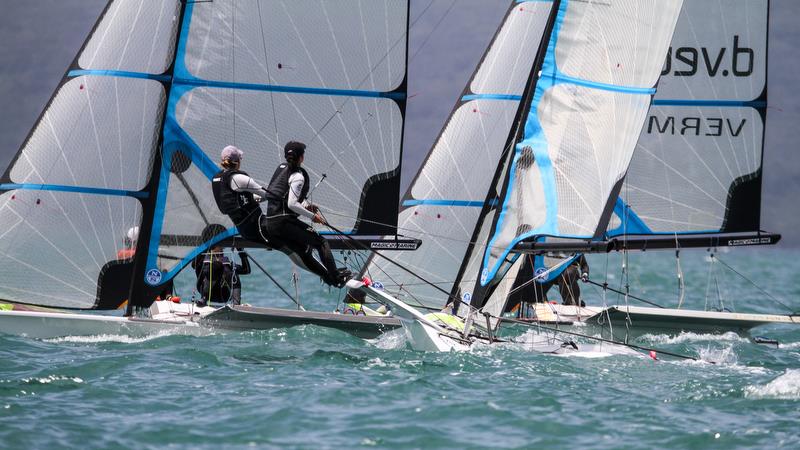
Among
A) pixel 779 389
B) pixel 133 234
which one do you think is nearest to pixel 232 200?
pixel 133 234

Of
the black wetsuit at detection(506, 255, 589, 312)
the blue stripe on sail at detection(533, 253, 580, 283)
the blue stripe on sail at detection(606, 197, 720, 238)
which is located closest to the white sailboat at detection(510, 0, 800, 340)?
the blue stripe on sail at detection(606, 197, 720, 238)

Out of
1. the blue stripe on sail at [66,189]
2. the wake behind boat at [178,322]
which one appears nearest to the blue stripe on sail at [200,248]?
the wake behind boat at [178,322]

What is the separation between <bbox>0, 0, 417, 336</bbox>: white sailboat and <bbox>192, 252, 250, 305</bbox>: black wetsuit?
546mm

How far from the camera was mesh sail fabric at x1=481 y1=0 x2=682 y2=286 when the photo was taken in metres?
14.1

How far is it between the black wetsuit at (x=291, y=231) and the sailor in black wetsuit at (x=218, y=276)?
355 cm

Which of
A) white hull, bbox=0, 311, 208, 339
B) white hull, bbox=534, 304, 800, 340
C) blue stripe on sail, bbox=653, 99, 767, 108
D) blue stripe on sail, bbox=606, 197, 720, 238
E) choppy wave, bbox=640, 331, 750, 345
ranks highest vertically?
blue stripe on sail, bbox=653, 99, 767, 108

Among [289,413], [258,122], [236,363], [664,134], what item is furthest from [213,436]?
[664,134]

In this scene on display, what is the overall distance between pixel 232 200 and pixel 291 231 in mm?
945

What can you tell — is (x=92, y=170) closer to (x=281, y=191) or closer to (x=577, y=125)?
(x=281, y=191)

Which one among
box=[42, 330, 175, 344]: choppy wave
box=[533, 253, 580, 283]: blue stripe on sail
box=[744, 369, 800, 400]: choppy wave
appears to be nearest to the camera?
box=[744, 369, 800, 400]: choppy wave

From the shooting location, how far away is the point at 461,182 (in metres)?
19.8

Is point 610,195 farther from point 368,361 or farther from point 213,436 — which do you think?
point 213,436

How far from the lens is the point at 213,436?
9.34 metres

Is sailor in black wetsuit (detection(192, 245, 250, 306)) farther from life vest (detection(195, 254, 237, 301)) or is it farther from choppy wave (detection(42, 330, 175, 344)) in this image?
choppy wave (detection(42, 330, 175, 344))
